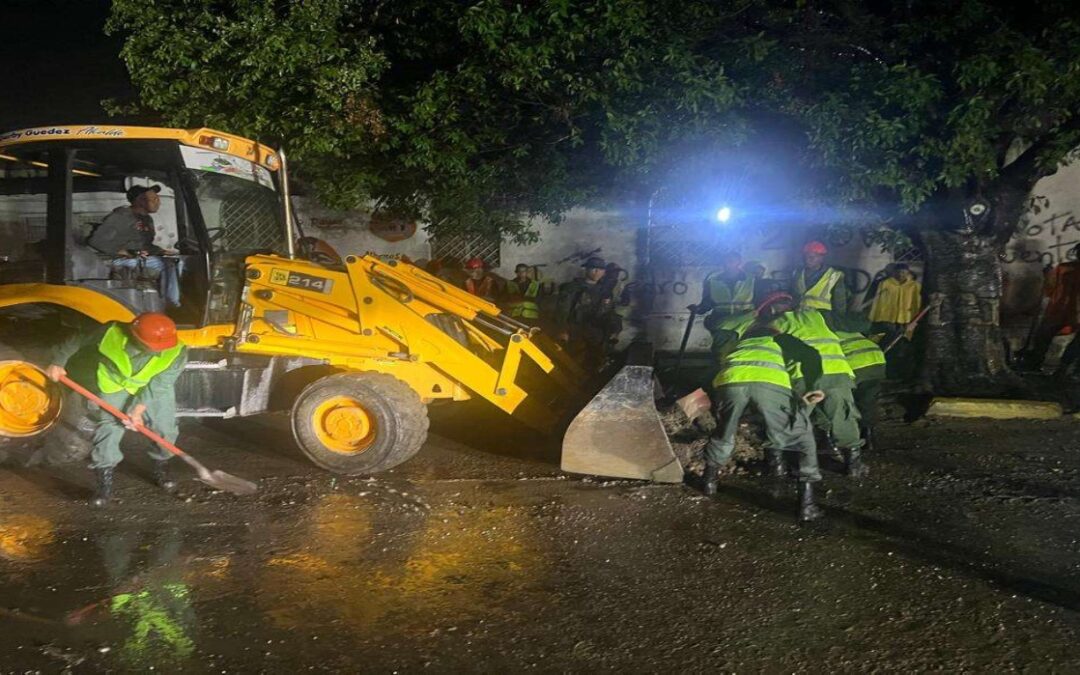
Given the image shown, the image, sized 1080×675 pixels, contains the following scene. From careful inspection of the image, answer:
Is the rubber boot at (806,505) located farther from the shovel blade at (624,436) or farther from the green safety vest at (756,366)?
the shovel blade at (624,436)

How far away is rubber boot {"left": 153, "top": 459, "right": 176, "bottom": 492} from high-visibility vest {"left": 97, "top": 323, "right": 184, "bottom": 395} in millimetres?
706

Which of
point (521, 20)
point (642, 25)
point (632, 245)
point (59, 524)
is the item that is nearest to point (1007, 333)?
point (632, 245)

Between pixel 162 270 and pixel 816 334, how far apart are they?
489 cm

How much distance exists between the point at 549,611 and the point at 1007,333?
34.9 feet

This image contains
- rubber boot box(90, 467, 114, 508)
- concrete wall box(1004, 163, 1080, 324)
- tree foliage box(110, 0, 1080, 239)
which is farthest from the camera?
concrete wall box(1004, 163, 1080, 324)

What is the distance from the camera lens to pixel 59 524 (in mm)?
5344

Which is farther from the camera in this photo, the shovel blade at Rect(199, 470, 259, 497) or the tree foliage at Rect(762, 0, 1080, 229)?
the tree foliage at Rect(762, 0, 1080, 229)

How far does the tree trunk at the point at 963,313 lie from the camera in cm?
898

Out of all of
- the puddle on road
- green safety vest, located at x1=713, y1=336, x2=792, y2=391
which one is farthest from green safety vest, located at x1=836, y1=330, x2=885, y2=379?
the puddle on road

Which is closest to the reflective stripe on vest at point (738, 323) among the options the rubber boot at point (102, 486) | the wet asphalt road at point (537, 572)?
the wet asphalt road at point (537, 572)

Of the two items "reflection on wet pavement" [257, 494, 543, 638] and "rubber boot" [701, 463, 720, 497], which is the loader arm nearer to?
"reflection on wet pavement" [257, 494, 543, 638]

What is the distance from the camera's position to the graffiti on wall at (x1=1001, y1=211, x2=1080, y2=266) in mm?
12422

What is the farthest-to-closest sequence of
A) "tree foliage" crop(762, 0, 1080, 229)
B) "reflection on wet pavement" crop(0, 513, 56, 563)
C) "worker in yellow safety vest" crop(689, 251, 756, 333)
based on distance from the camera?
"worker in yellow safety vest" crop(689, 251, 756, 333)
"tree foliage" crop(762, 0, 1080, 229)
"reflection on wet pavement" crop(0, 513, 56, 563)

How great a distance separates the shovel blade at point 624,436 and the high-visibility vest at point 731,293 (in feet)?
11.6
